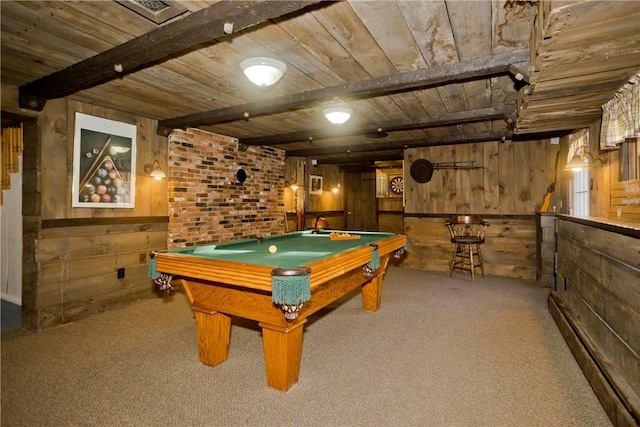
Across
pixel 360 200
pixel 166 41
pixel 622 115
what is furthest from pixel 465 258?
pixel 166 41

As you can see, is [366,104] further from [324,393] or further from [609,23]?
[324,393]

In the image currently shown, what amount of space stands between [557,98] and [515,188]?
326 cm

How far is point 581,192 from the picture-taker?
174 inches

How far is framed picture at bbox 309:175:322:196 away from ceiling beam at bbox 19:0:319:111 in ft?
19.7

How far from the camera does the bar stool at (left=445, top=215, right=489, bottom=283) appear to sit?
5.34 metres

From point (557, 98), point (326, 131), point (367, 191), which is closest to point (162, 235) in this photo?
point (326, 131)

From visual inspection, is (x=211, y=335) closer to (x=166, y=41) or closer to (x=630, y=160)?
(x=166, y=41)

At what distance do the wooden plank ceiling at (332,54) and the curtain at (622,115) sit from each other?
0.09 meters

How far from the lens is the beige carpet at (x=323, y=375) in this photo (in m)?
1.92

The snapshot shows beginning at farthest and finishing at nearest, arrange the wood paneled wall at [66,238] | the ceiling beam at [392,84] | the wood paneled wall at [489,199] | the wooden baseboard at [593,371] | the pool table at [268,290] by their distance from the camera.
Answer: the wood paneled wall at [489,199]
the wood paneled wall at [66,238]
the ceiling beam at [392,84]
the pool table at [268,290]
the wooden baseboard at [593,371]

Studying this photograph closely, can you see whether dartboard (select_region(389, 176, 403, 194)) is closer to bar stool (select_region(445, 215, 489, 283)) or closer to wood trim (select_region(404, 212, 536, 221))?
wood trim (select_region(404, 212, 536, 221))

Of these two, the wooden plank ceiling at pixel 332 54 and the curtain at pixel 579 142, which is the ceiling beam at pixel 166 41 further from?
the curtain at pixel 579 142

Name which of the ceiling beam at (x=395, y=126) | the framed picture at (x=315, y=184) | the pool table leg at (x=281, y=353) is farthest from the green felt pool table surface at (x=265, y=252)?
the framed picture at (x=315, y=184)

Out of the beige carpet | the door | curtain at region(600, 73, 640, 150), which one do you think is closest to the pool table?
the beige carpet
